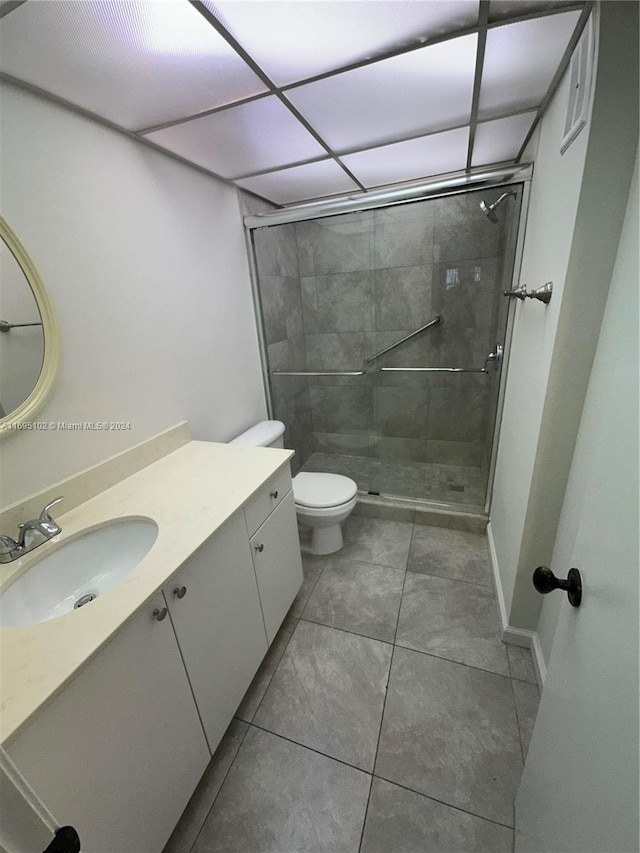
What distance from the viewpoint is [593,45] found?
79 centimetres

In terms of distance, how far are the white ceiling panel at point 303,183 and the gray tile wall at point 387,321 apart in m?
0.16

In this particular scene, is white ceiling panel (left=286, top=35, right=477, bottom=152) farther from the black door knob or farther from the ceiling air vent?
the black door knob

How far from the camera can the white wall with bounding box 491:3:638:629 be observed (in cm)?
78

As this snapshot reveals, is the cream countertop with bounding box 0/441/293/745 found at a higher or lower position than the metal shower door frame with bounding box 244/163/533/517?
lower

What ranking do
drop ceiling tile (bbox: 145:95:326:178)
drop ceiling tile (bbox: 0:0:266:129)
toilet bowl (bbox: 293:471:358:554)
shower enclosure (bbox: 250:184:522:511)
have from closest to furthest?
drop ceiling tile (bbox: 0:0:266:129) < drop ceiling tile (bbox: 145:95:326:178) < toilet bowl (bbox: 293:471:358:554) < shower enclosure (bbox: 250:184:522:511)

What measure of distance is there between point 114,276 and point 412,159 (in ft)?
4.80

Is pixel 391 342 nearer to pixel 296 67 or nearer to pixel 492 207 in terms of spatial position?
pixel 492 207

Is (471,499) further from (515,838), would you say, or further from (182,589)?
(182,589)

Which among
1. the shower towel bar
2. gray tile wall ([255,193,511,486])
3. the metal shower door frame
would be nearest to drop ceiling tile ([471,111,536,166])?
the metal shower door frame

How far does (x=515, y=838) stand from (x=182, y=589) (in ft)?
3.70

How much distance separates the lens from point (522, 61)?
0.99 m

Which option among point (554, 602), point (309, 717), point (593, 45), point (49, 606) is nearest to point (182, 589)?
point (49, 606)

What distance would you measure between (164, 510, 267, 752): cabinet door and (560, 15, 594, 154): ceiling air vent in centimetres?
Answer: 144

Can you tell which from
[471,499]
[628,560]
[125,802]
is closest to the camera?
[628,560]
